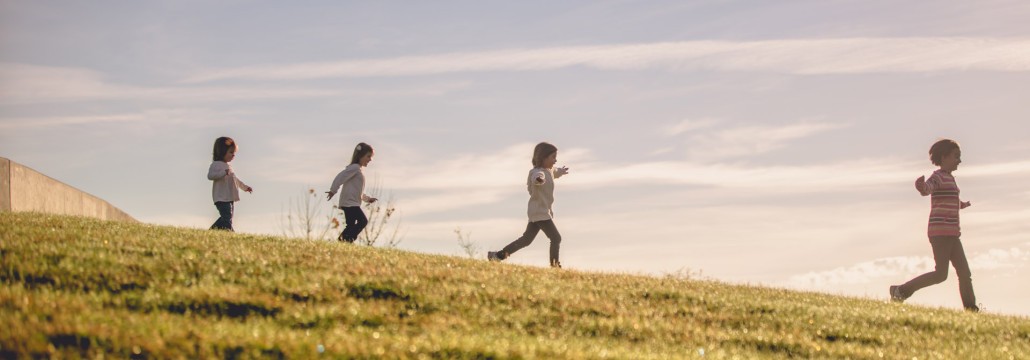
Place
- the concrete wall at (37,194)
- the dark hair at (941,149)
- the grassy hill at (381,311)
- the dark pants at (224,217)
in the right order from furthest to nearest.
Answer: the concrete wall at (37,194)
the dark pants at (224,217)
the dark hair at (941,149)
the grassy hill at (381,311)

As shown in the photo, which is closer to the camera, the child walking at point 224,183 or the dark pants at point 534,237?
the dark pants at point 534,237

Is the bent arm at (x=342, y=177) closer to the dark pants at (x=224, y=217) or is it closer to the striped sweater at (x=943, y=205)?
the dark pants at (x=224, y=217)

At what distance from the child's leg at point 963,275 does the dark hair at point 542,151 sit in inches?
249

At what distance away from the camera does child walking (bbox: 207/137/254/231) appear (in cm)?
1512

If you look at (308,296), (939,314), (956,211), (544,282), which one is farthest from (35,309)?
(956,211)

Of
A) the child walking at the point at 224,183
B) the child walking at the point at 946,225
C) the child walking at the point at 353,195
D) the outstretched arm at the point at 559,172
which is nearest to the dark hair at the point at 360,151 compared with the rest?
the child walking at the point at 353,195

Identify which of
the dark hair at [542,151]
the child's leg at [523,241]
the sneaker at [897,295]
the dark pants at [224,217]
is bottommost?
the sneaker at [897,295]

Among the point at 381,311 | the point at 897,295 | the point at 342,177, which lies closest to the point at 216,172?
the point at 342,177

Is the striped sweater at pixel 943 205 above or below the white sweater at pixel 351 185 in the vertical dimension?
below

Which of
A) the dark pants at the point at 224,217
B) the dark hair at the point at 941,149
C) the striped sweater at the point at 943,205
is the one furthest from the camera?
the dark pants at the point at 224,217

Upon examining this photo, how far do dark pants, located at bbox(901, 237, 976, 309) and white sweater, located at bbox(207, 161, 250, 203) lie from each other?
11123mm

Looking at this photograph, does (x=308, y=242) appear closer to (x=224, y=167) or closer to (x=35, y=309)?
(x=224, y=167)

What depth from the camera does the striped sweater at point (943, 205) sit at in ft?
44.2

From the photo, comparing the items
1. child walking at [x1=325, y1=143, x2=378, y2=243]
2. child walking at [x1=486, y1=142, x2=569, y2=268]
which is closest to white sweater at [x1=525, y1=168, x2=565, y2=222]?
child walking at [x1=486, y1=142, x2=569, y2=268]
